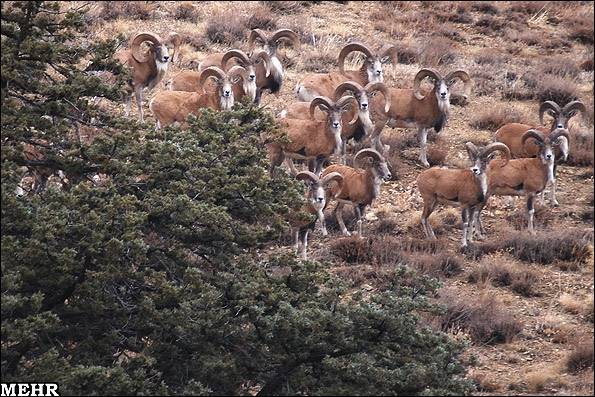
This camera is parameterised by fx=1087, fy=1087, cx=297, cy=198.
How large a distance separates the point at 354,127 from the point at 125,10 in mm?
10094

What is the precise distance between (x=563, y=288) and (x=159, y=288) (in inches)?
251

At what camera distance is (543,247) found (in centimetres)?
1551

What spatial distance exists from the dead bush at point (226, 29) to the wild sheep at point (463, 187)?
9.83 metres

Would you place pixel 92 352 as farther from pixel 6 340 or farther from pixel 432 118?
pixel 432 118

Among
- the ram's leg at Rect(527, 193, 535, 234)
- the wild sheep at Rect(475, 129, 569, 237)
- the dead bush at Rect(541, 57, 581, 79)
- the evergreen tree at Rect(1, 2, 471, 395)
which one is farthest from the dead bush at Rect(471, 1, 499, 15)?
the evergreen tree at Rect(1, 2, 471, 395)

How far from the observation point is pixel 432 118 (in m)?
18.8

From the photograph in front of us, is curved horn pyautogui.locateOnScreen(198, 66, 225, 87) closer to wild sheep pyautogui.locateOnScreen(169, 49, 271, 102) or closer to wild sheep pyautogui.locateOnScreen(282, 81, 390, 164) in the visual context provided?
wild sheep pyautogui.locateOnScreen(169, 49, 271, 102)

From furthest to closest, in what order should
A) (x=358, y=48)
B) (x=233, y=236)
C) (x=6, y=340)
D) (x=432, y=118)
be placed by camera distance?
(x=358, y=48)
(x=432, y=118)
(x=233, y=236)
(x=6, y=340)

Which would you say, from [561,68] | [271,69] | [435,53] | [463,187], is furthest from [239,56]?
[561,68]

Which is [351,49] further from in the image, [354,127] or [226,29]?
[226,29]

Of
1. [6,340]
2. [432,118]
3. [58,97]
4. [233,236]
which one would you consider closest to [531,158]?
[432,118]

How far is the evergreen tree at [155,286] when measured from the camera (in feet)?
32.8

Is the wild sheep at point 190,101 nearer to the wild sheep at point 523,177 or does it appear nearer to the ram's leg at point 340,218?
the ram's leg at point 340,218

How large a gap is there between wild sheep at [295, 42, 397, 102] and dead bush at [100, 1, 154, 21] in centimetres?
751
